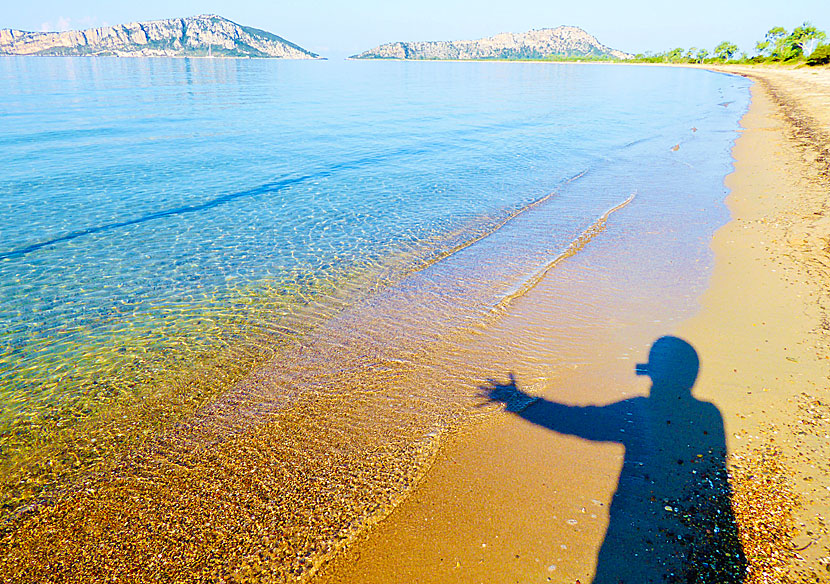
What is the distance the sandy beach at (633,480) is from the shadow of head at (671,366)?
6 centimetres

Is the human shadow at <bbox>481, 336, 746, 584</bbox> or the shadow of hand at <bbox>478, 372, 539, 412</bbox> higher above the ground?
the human shadow at <bbox>481, 336, 746, 584</bbox>

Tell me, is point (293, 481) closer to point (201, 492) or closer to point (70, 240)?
point (201, 492)

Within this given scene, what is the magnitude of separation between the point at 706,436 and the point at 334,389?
4510mm

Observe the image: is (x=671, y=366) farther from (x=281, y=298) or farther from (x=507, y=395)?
(x=281, y=298)

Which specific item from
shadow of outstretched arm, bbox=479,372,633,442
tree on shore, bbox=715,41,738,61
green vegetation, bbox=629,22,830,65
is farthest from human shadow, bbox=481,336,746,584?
tree on shore, bbox=715,41,738,61

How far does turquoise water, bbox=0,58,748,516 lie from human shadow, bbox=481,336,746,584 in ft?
9.22

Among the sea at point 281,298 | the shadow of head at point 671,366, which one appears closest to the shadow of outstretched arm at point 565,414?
the sea at point 281,298

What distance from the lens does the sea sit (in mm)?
4961

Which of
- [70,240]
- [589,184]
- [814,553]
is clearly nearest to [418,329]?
[814,553]

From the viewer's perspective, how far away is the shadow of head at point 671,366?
616 centimetres

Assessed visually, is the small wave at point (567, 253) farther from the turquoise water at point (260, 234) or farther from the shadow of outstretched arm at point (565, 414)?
the shadow of outstretched arm at point (565, 414)

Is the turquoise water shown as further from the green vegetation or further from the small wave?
the green vegetation

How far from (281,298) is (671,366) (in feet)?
22.6

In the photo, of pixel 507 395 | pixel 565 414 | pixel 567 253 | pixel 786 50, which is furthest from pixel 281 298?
pixel 786 50
